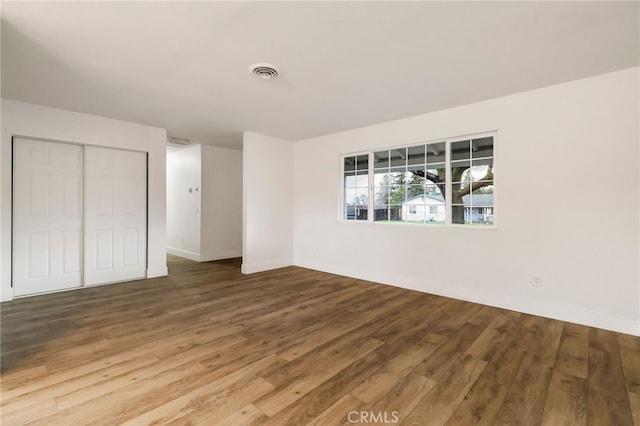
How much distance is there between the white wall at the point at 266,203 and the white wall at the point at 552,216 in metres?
2.37

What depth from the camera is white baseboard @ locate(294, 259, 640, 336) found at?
2.83m

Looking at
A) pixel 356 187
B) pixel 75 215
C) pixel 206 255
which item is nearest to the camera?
pixel 75 215

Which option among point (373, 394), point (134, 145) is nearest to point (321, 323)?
point (373, 394)

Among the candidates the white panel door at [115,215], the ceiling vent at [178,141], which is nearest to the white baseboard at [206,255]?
the white panel door at [115,215]

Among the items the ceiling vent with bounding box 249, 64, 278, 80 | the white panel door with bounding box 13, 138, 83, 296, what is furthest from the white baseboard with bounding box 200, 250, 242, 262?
the ceiling vent with bounding box 249, 64, 278, 80

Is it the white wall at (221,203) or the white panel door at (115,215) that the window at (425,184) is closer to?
the white wall at (221,203)

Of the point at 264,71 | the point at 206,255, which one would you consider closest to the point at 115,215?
the point at 206,255

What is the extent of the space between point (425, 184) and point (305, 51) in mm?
2637

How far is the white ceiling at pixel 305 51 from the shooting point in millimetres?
2021

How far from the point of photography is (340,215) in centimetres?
527

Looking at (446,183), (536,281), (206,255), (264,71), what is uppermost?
(264,71)

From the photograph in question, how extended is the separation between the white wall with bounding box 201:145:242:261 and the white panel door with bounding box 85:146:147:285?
1.68 m

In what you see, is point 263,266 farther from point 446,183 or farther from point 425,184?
point 446,183

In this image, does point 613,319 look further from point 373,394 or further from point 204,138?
point 204,138
